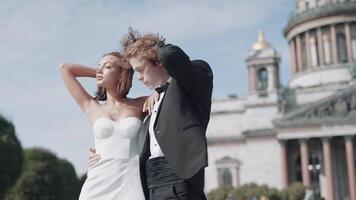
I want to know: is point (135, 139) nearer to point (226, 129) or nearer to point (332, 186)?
point (332, 186)

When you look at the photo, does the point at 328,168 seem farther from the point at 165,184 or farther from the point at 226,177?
the point at 165,184

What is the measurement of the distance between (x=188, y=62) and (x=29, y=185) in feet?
114

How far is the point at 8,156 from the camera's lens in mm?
32281

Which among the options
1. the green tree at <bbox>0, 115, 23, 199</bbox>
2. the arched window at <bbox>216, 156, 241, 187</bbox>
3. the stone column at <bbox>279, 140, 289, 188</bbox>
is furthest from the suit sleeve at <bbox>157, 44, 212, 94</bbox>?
the arched window at <bbox>216, 156, 241, 187</bbox>

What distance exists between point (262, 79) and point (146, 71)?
52.3 m

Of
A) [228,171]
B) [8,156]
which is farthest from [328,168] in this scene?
[8,156]

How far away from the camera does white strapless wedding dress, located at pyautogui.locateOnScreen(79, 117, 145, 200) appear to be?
13.5 feet

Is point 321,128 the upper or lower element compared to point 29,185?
upper

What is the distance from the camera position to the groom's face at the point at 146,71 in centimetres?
402

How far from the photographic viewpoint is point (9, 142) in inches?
1280

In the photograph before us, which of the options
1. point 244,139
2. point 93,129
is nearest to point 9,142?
point 244,139

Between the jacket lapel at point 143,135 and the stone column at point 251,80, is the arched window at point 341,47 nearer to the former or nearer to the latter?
the stone column at point 251,80

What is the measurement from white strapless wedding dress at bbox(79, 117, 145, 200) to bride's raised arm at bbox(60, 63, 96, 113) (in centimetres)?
30

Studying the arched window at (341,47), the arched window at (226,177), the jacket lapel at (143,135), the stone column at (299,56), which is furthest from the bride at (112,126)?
the stone column at (299,56)
